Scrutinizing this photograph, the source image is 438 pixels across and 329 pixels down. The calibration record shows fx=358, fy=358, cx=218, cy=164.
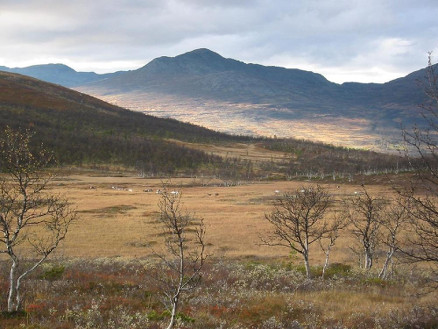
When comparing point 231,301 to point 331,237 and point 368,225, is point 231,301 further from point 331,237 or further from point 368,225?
point 368,225

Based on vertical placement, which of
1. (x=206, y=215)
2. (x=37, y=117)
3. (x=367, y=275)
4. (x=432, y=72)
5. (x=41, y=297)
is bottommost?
(x=206, y=215)

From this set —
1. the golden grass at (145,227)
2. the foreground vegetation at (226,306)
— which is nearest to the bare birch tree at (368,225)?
the foreground vegetation at (226,306)

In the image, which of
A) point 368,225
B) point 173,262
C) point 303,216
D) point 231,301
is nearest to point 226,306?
point 231,301

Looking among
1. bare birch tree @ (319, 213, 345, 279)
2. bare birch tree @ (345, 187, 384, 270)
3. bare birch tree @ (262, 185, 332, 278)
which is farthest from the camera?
bare birch tree @ (345, 187, 384, 270)

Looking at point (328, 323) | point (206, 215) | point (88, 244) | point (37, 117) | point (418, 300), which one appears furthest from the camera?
point (37, 117)

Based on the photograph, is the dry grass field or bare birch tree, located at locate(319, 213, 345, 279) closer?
bare birch tree, located at locate(319, 213, 345, 279)

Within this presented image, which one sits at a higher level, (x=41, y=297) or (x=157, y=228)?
(x=41, y=297)

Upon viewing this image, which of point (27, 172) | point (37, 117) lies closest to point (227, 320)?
point (27, 172)

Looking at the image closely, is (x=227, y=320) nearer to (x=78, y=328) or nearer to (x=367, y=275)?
(x=78, y=328)

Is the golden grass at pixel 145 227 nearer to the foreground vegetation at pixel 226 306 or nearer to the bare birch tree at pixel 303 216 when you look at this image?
the foreground vegetation at pixel 226 306

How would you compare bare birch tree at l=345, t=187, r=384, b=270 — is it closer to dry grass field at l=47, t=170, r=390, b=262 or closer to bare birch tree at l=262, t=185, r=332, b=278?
bare birch tree at l=262, t=185, r=332, b=278

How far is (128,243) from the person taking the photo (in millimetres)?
40156

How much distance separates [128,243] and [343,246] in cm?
2403

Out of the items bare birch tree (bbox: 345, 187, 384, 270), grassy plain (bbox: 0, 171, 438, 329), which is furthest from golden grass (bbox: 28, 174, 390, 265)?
bare birch tree (bbox: 345, 187, 384, 270)
